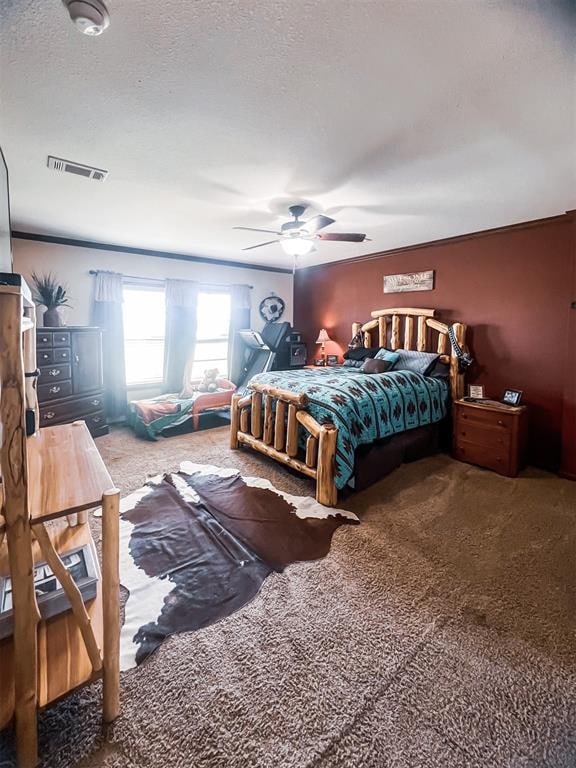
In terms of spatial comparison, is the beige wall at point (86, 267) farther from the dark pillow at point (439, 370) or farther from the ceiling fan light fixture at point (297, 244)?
the dark pillow at point (439, 370)

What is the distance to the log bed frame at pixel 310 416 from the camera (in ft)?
9.05

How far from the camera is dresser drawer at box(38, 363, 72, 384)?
369 centimetres

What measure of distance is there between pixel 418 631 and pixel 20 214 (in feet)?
14.6

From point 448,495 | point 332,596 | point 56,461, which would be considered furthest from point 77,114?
point 448,495

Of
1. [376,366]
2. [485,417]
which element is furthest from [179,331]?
[485,417]

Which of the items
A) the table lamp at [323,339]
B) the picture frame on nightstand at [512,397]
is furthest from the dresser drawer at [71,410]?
the picture frame on nightstand at [512,397]

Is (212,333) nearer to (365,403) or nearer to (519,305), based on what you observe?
(365,403)

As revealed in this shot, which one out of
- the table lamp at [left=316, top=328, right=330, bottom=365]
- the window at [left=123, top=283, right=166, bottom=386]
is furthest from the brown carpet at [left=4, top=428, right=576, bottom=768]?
the window at [left=123, top=283, right=166, bottom=386]

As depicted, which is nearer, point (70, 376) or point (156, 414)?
point (70, 376)

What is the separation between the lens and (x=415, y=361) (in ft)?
13.5

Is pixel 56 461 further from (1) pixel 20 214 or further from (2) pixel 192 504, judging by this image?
(1) pixel 20 214

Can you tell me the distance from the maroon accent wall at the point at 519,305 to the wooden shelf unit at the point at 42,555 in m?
3.78

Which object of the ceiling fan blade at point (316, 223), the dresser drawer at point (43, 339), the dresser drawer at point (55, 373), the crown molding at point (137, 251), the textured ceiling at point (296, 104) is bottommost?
the dresser drawer at point (55, 373)

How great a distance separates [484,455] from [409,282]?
2.31 m
